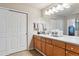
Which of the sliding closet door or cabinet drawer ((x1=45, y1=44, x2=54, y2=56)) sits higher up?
the sliding closet door

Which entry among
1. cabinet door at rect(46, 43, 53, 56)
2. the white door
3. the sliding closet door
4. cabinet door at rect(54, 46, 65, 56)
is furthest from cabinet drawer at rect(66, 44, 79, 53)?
the sliding closet door

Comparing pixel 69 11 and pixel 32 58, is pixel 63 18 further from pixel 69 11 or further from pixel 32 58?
pixel 32 58

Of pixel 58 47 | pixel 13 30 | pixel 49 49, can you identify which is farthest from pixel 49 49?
pixel 13 30

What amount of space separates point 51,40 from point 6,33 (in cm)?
108

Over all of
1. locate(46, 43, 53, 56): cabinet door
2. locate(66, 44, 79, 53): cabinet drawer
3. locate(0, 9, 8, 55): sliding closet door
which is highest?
locate(0, 9, 8, 55): sliding closet door

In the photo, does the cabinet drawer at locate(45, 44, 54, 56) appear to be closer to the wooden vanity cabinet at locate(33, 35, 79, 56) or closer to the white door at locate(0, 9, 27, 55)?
the wooden vanity cabinet at locate(33, 35, 79, 56)

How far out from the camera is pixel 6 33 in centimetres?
193

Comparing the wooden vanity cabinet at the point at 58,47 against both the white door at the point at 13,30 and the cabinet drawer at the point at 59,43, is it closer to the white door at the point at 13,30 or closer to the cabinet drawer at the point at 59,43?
the cabinet drawer at the point at 59,43

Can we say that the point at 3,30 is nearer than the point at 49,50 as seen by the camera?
Yes

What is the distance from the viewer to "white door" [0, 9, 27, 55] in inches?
76.4

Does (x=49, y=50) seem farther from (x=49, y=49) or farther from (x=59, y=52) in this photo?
(x=59, y=52)

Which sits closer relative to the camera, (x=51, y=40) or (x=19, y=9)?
(x=19, y=9)

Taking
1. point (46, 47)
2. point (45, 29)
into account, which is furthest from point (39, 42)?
point (45, 29)

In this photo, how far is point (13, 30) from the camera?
6.56 feet
